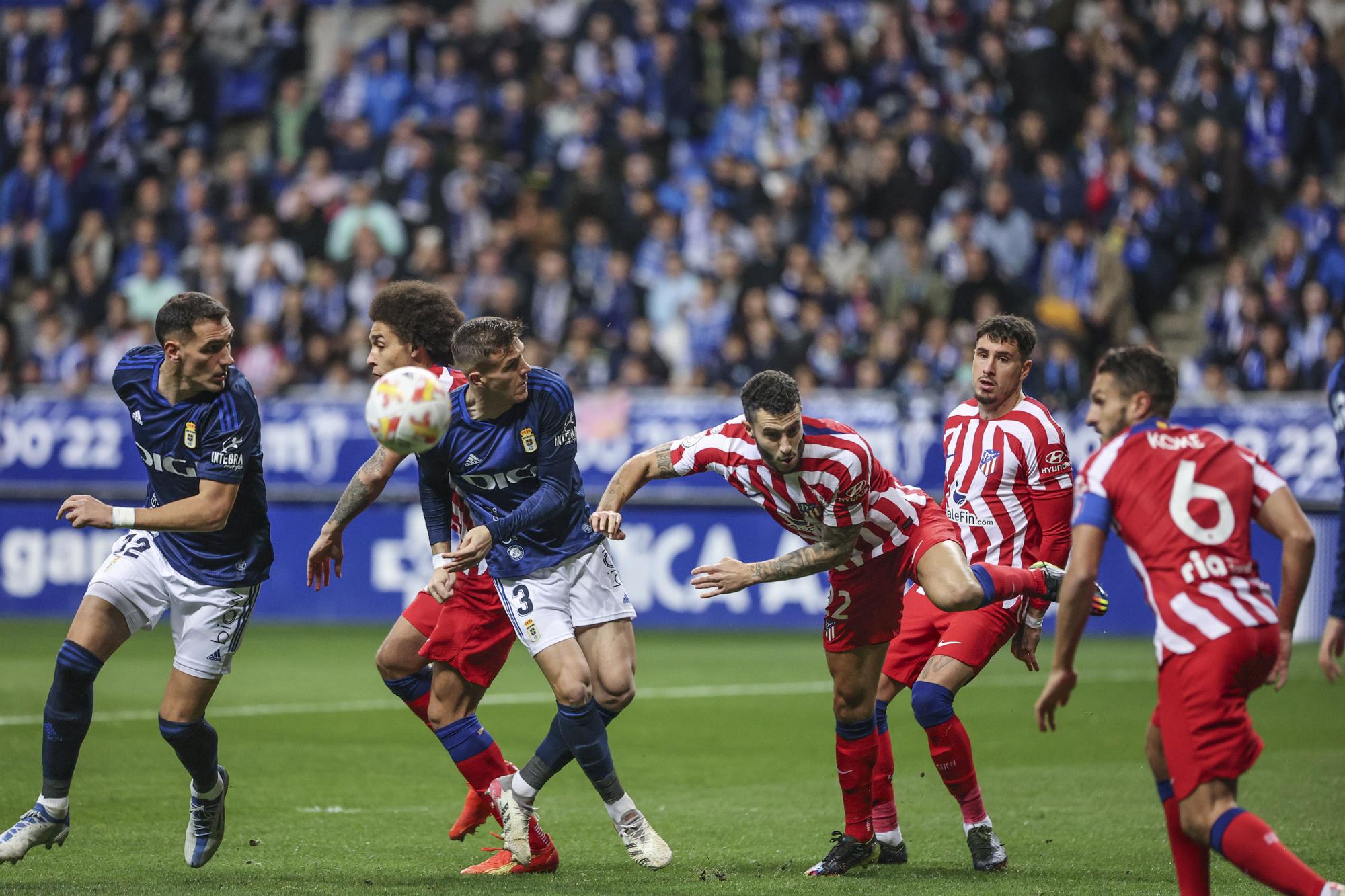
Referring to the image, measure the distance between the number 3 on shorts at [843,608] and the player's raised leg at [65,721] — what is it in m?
2.91

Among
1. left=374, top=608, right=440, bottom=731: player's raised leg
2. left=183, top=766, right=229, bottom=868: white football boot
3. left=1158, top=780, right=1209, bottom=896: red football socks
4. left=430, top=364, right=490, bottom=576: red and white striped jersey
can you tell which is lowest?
left=183, top=766, right=229, bottom=868: white football boot

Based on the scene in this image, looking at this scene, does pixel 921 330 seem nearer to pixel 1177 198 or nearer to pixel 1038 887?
pixel 1177 198

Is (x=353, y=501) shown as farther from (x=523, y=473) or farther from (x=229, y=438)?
(x=523, y=473)

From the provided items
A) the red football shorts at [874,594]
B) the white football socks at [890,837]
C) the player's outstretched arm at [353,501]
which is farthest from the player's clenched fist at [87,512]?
the white football socks at [890,837]

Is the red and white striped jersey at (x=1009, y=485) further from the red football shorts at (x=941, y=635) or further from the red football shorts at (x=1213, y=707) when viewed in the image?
the red football shorts at (x=1213, y=707)

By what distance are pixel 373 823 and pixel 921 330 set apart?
1061cm

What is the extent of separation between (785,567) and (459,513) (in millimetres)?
1599

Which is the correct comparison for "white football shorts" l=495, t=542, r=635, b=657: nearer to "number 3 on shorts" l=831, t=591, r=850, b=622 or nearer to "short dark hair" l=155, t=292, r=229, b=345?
"number 3 on shorts" l=831, t=591, r=850, b=622

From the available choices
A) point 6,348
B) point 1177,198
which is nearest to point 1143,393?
point 1177,198

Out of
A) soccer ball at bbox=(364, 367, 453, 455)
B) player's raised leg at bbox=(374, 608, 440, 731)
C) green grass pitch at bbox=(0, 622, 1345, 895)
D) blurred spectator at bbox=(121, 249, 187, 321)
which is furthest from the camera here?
blurred spectator at bbox=(121, 249, 187, 321)

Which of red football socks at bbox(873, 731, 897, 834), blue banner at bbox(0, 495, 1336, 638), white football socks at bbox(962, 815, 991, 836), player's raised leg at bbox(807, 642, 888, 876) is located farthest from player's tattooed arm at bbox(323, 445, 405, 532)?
blue banner at bbox(0, 495, 1336, 638)

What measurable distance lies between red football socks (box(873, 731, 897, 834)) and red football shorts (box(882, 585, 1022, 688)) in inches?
15.1

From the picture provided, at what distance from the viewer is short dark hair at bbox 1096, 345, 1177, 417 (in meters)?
5.50

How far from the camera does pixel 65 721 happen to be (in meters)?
6.67
